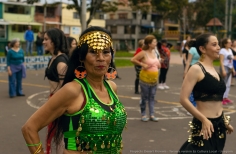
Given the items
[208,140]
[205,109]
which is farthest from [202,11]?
[208,140]

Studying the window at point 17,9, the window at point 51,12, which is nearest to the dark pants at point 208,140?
the window at point 17,9

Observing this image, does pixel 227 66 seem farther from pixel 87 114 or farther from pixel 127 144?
pixel 87 114

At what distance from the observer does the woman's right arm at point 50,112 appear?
2.67 metres

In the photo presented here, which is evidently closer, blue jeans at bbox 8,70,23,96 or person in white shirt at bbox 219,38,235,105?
person in white shirt at bbox 219,38,235,105

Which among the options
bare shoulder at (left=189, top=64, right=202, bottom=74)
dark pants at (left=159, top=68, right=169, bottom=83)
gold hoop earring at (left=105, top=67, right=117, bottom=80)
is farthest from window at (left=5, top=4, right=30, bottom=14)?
gold hoop earring at (left=105, top=67, right=117, bottom=80)

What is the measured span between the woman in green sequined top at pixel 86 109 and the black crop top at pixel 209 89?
1.61m

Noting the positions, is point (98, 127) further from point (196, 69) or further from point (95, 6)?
point (95, 6)

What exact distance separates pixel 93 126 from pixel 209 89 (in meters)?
1.94

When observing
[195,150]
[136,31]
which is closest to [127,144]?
[195,150]

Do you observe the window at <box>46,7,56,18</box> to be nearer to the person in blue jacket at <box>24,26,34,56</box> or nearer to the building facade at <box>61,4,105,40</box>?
the building facade at <box>61,4,105,40</box>

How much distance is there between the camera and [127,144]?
6457 millimetres

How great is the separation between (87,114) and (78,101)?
0.12 meters

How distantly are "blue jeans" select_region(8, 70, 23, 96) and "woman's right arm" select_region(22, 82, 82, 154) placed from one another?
8.96m

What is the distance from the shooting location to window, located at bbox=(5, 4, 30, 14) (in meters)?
52.8
